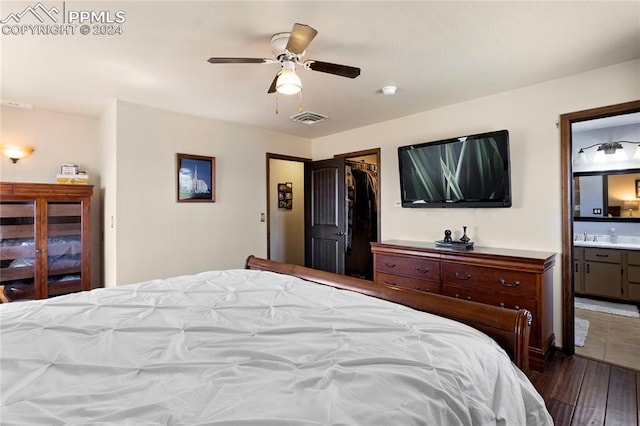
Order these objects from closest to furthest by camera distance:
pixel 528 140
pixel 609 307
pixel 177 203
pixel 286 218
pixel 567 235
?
pixel 567 235 → pixel 528 140 → pixel 177 203 → pixel 609 307 → pixel 286 218

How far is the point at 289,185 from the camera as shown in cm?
581

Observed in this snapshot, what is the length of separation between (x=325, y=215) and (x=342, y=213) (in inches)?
12.6

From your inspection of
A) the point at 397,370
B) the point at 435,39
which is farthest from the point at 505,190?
the point at 397,370

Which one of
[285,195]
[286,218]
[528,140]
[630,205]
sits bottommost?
[286,218]

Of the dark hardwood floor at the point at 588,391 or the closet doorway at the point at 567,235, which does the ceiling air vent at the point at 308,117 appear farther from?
the dark hardwood floor at the point at 588,391

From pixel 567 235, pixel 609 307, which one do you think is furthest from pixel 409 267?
pixel 609 307

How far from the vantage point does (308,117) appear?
3.66 meters

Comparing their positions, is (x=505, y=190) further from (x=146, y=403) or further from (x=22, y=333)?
(x=22, y=333)

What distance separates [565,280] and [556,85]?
1.69 metres

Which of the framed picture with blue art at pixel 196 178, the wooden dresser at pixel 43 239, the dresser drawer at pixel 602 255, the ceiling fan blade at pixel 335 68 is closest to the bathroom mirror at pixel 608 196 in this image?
the dresser drawer at pixel 602 255

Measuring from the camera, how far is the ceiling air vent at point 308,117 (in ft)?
11.7

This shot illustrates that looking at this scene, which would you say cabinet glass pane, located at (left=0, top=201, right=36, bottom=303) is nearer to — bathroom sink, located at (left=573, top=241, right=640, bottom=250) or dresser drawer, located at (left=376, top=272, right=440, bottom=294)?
dresser drawer, located at (left=376, top=272, right=440, bottom=294)

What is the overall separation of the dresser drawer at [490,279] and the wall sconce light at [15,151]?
452 cm

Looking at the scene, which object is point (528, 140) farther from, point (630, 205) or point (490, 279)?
point (630, 205)
